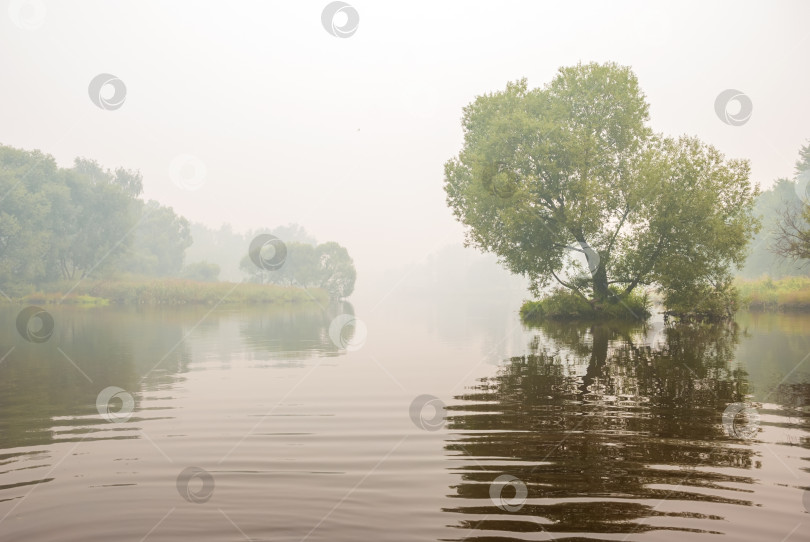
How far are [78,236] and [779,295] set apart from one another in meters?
91.3

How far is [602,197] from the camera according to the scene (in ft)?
125

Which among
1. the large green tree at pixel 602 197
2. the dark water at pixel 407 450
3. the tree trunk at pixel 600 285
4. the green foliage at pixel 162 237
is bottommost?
the dark water at pixel 407 450

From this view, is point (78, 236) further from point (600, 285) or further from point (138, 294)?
point (600, 285)

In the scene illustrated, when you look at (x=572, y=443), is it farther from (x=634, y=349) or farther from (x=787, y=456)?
(x=634, y=349)

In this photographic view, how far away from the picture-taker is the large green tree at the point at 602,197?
35875 mm

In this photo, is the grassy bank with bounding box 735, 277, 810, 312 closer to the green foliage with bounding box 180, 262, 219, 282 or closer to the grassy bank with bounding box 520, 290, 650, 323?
the grassy bank with bounding box 520, 290, 650, 323

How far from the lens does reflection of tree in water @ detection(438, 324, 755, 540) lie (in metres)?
6.02

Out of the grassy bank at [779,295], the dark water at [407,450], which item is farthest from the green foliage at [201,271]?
the dark water at [407,450]

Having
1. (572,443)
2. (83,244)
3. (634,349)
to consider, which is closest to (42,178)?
(83,244)

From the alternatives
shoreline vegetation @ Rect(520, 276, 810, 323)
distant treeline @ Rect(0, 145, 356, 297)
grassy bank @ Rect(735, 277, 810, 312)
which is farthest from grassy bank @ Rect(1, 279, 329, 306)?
grassy bank @ Rect(735, 277, 810, 312)

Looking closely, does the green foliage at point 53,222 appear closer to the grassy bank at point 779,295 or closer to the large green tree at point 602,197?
the large green tree at point 602,197

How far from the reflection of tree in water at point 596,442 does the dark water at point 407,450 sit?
0.04m

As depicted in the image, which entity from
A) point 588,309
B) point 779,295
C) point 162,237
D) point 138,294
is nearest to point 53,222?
point 138,294

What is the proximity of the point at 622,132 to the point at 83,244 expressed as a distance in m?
79.3
